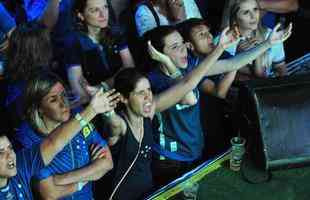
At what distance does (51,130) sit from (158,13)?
4.60 ft

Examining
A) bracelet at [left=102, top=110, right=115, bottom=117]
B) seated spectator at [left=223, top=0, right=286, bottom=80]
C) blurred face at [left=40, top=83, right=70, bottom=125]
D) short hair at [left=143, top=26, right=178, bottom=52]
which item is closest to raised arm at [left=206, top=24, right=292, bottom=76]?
seated spectator at [left=223, top=0, right=286, bottom=80]

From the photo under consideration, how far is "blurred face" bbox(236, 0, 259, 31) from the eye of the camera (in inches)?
155

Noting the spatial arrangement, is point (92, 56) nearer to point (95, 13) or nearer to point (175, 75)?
point (95, 13)

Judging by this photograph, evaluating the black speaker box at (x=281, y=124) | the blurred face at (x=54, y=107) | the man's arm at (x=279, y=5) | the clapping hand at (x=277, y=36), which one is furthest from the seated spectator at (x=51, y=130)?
the man's arm at (x=279, y=5)

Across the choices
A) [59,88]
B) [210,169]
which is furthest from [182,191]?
[59,88]

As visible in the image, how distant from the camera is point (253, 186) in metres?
3.04

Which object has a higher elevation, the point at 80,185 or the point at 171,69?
the point at 171,69

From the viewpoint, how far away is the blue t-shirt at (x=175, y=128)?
3438mm

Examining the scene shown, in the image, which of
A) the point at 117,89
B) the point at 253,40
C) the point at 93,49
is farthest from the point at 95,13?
the point at 253,40

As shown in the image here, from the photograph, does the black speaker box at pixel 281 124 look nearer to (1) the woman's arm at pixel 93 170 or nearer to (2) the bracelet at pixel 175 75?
(2) the bracelet at pixel 175 75

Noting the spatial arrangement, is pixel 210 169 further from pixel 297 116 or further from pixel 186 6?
pixel 186 6

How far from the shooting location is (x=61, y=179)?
9.24 ft

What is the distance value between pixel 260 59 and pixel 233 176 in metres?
1.17

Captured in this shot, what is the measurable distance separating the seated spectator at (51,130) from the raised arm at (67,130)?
0.04m
